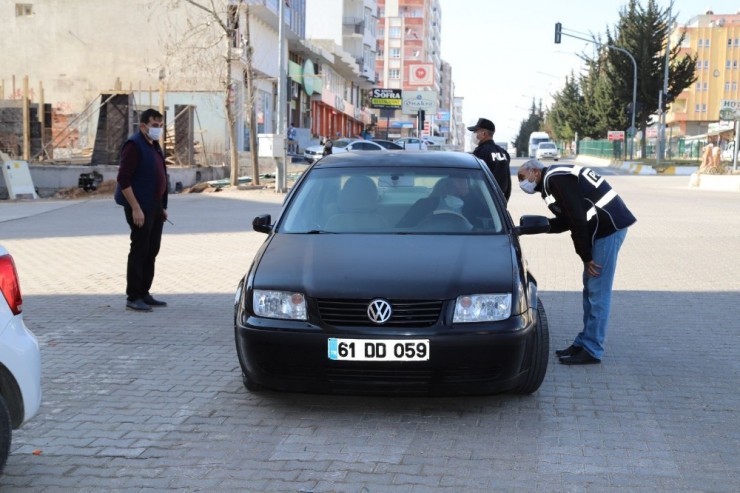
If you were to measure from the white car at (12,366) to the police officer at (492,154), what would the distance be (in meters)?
6.74

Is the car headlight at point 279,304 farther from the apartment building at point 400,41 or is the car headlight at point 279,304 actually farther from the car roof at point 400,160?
the apartment building at point 400,41

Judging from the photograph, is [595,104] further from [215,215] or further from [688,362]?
[688,362]

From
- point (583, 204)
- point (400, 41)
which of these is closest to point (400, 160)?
point (583, 204)

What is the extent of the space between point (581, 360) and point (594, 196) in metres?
1.18

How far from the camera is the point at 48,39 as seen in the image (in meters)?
42.6

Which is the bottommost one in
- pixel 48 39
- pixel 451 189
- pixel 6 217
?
pixel 6 217

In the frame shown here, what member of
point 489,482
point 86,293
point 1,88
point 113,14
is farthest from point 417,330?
point 113,14

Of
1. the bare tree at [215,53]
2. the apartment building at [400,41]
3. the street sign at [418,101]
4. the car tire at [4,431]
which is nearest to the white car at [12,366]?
the car tire at [4,431]

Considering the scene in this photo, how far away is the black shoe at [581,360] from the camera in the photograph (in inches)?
268

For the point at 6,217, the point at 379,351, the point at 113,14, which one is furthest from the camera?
the point at 113,14

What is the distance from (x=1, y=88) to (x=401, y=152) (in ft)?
Result: 108

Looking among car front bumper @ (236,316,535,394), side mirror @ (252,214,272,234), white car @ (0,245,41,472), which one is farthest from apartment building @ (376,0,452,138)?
white car @ (0,245,41,472)

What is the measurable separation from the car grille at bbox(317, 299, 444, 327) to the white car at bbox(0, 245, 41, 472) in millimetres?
1621

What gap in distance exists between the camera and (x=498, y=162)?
10.3 metres
